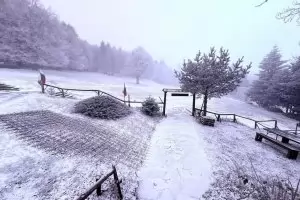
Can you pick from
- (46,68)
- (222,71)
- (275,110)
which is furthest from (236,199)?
(46,68)

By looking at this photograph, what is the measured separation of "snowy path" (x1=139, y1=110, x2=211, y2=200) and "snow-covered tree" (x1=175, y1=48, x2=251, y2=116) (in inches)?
239

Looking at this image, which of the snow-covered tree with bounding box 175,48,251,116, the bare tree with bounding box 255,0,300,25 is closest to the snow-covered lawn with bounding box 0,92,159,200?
the snow-covered tree with bounding box 175,48,251,116

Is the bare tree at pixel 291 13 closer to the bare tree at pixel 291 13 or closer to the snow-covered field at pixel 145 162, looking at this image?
the bare tree at pixel 291 13

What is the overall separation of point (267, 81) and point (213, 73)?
23113mm

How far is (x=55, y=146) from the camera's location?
21.2ft

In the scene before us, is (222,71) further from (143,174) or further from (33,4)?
(33,4)

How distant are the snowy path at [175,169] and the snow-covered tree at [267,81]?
27.2 m

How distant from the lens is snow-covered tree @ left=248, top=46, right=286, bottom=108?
29633mm

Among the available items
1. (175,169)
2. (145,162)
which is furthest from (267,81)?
(145,162)

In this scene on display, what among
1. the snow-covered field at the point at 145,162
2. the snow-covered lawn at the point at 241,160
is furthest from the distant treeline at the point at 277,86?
the snow-covered field at the point at 145,162

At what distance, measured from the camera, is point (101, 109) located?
36.9ft

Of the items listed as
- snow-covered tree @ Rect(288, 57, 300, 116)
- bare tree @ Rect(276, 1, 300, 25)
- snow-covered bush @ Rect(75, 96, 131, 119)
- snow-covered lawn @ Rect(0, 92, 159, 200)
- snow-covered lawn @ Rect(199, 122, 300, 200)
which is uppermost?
bare tree @ Rect(276, 1, 300, 25)

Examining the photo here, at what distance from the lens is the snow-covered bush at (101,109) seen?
1085cm

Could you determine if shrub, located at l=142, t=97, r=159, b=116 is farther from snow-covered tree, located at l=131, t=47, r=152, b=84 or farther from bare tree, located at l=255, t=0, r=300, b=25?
snow-covered tree, located at l=131, t=47, r=152, b=84
